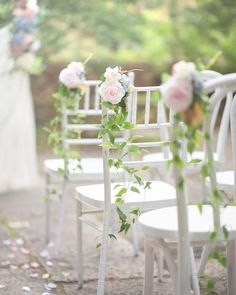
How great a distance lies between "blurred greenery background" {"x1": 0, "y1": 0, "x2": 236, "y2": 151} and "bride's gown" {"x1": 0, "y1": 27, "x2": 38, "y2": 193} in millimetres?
1762

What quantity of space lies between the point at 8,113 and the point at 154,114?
379 cm

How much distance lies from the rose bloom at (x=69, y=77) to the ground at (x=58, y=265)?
29.6 inches

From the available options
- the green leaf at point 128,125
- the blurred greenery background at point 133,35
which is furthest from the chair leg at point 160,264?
the blurred greenery background at point 133,35

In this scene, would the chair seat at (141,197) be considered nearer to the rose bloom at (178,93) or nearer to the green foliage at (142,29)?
the rose bloom at (178,93)

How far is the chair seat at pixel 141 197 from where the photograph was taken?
2854mm

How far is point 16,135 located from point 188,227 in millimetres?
3462

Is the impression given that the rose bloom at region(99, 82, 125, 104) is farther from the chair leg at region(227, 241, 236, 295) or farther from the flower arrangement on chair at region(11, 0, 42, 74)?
the flower arrangement on chair at region(11, 0, 42, 74)

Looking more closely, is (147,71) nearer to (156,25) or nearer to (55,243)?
(156,25)

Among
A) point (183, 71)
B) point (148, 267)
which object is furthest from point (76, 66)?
point (183, 71)

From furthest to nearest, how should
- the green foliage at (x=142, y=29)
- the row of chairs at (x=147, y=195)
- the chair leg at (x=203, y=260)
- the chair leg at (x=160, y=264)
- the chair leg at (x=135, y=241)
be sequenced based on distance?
the green foliage at (x=142, y=29) → the chair leg at (x=135, y=241) → the chair leg at (x=160, y=264) → the chair leg at (x=203, y=260) → the row of chairs at (x=147, y=195)

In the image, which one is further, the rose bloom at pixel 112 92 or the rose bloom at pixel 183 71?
the rose bloom at pixel 112 92

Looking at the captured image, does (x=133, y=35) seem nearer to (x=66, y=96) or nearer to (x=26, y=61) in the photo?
(x=26, y=61)

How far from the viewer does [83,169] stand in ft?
12.0

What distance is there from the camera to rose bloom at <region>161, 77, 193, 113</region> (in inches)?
80.2
